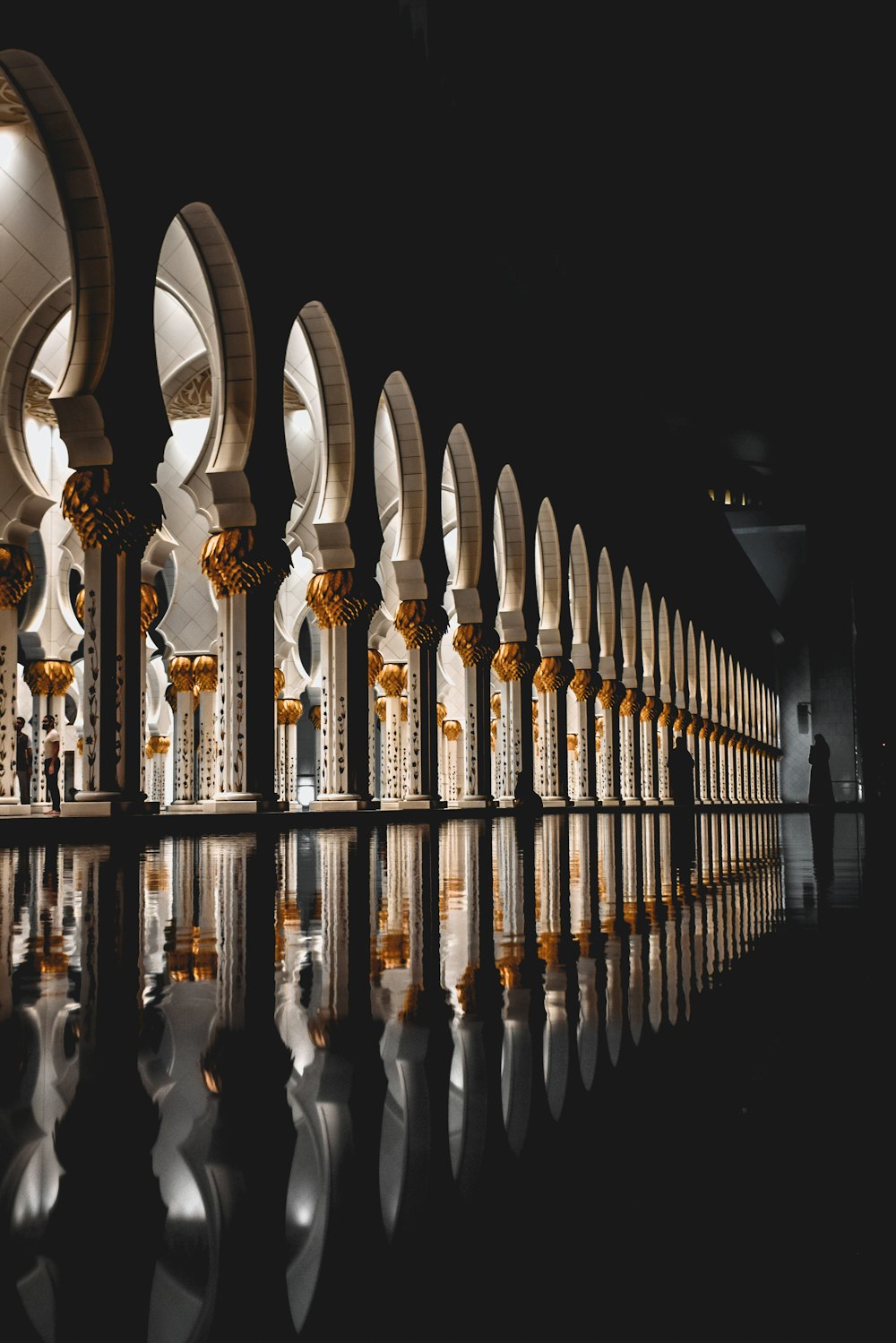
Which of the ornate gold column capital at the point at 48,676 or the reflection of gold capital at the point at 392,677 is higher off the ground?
the reflection of gold capital at the point at 392,677

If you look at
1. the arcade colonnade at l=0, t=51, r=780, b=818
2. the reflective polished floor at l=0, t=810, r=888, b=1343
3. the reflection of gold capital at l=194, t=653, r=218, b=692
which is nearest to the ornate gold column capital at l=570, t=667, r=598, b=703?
the arcade colonnade at l=0, t=51, r=780, b=818

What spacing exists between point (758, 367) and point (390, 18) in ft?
92.7

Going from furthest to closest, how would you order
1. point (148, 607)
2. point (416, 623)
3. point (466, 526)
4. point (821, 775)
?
point (821, 775) → point (466, 526) → point (148, 607) → point (416, 623)

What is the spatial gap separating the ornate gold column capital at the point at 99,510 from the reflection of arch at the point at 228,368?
1.84 metres

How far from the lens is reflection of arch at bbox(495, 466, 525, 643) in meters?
19.8

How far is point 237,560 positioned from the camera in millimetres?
10820

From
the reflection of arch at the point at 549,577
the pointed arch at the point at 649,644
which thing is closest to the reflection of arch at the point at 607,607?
the pointed arch at the point at 649,644

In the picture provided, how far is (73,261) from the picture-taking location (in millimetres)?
8930

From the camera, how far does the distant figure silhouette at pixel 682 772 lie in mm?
23016

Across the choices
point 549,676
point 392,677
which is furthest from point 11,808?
point 392,677

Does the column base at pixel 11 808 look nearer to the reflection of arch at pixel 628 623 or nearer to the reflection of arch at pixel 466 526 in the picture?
the reflection of arch at pixel 466 526

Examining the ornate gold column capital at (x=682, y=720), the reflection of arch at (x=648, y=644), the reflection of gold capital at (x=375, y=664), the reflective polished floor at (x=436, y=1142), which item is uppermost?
the reflection of arch at (x=648, y=644)

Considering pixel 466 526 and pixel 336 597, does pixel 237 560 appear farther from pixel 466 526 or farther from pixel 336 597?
pixel 466 526

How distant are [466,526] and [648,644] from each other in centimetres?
1395
